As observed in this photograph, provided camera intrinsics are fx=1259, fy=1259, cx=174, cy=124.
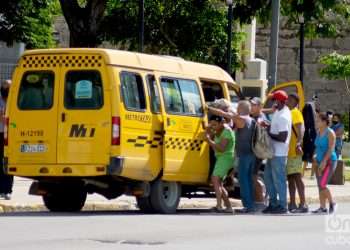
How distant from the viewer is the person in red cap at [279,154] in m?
19.8

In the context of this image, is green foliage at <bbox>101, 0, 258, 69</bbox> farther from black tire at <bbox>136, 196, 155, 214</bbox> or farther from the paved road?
the paved road

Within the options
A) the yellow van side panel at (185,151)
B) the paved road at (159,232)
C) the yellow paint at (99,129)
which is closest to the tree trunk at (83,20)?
the yellow van side panel at (185,151)

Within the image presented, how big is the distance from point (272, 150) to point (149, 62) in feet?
7.91

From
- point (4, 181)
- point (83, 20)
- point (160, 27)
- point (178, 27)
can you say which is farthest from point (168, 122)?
point (160, 27)

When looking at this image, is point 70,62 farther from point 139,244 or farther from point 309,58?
point 309,58

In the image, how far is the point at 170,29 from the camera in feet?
118

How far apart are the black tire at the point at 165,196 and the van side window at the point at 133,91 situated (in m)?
1.28

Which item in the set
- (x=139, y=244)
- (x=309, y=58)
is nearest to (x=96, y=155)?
(x=139, y=244)

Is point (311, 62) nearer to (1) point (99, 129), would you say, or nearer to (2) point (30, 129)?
(2) point (30, 129)

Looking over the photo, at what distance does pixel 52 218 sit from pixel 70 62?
2.54 metres

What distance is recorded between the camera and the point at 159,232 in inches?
615

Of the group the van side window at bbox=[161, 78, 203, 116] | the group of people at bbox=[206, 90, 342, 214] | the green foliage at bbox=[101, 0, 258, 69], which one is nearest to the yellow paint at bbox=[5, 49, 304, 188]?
the van side window at bbox=[161, 78, 203, 116]

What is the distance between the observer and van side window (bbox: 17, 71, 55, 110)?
741 inches

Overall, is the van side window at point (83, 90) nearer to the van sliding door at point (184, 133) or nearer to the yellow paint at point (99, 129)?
the yellow paint at point (99, 129)
